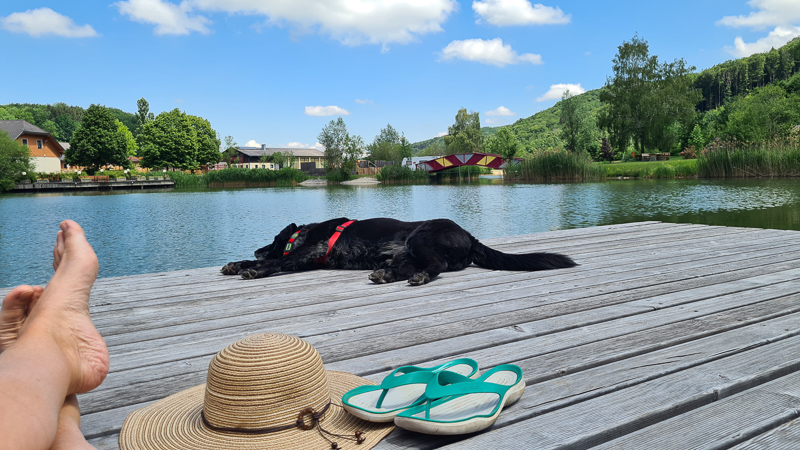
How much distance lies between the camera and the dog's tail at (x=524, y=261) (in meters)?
3.48

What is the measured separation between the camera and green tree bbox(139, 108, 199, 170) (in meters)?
49.1

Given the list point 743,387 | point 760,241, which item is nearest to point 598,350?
point 743,387

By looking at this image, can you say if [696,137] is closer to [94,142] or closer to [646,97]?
[646,97]

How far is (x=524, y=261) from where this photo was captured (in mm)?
3502

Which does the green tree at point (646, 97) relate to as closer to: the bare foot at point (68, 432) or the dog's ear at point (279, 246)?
the dog's ear at point (279, 246)

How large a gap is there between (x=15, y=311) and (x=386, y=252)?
8.90ft

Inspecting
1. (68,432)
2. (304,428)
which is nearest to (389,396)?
(304,428)

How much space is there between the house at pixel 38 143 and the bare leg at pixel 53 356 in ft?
186

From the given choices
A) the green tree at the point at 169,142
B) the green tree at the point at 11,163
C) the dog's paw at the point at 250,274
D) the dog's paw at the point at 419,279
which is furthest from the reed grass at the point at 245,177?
the dog's paw at the point at 419,279

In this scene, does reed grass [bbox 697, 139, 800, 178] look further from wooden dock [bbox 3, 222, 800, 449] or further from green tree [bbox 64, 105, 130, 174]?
green tree [bbox 64, 105, 130, 174]

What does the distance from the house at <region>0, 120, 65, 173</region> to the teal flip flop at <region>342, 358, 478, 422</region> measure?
187 ft

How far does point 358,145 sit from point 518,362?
185 ft

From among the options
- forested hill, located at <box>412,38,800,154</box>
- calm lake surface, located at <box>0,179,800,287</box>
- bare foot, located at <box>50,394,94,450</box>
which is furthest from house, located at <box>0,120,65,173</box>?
bare foot, located at <box>50,394,94,450</box>

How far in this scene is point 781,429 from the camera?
1203 millimetres
